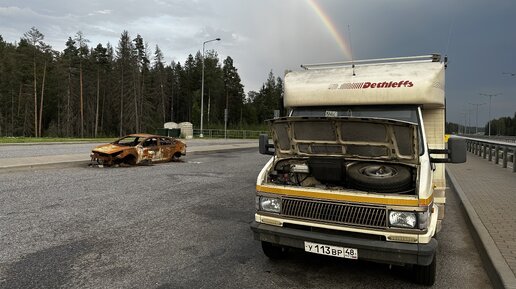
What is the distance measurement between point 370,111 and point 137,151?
1217 cm

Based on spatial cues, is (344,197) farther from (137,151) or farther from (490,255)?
(137,151)

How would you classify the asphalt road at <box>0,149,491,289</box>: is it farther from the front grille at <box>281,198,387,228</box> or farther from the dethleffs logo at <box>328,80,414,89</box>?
the dethleffs logo at <box>328,80,414,89</box>

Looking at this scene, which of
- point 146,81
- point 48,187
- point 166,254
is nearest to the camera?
point 166,254

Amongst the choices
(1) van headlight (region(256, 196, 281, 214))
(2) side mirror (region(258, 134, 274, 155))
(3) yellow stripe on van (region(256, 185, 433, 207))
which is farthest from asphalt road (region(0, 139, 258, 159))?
(3) yellow stripe on van (region(256, 185, 433, 207))

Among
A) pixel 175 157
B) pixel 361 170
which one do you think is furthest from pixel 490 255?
pixel 175 157

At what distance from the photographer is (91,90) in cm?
7794

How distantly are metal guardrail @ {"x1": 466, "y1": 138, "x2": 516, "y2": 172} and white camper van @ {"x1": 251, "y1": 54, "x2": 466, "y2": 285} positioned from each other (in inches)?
426

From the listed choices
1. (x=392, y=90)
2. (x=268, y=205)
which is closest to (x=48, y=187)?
(x=268, y=205)

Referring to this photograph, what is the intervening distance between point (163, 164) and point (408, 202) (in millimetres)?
14462

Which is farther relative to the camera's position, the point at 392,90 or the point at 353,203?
the point at 392,90

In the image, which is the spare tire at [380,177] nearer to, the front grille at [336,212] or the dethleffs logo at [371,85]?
the front grille at [336,212]

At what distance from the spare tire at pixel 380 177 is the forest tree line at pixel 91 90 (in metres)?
57.7

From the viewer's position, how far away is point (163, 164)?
1712cm

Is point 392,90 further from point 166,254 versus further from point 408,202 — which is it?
point 166,254
